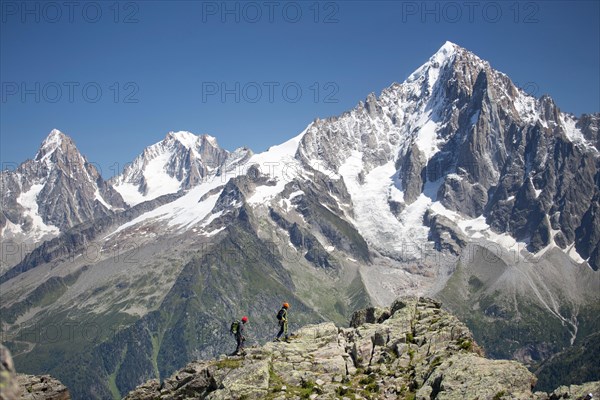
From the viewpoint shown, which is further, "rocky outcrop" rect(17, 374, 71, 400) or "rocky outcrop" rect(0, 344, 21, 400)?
"rocky outcrop" rect(17, 374, 71, 400)

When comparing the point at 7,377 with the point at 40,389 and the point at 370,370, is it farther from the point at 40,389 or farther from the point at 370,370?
the point at 40,389

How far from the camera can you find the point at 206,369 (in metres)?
58.4

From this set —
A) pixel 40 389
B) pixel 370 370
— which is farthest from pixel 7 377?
pixel 40 389

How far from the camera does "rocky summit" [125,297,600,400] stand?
152 ft

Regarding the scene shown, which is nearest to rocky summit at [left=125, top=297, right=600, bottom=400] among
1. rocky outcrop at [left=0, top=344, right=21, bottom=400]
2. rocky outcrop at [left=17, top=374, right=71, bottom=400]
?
rocky outcrop at [left=17, top=374, right=71, bottom=400]

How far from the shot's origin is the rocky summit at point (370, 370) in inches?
1821

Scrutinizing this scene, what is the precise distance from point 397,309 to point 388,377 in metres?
19.8

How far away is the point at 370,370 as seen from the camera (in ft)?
184

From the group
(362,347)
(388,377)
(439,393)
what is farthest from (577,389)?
(362,347)

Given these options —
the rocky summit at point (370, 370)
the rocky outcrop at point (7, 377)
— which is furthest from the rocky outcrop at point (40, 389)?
the rocky outcrop at point (7, 377)

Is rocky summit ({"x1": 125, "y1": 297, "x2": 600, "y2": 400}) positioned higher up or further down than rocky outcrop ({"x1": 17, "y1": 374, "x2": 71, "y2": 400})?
further down

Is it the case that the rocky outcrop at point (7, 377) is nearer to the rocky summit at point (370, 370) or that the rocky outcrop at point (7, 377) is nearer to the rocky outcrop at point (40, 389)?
the rocky summit at point (370, 370)

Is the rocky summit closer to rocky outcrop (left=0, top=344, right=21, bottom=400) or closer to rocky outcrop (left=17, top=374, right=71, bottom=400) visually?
rocky outcrop (left=17, top=374, right=71, bottom=400)

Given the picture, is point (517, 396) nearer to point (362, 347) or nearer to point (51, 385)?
point (362, 347)
